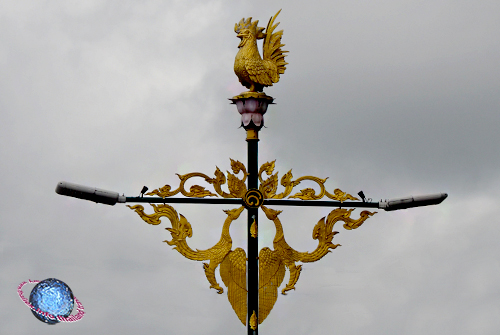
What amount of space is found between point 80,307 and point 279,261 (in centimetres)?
317

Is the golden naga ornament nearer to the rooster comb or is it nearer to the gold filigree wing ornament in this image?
the gold filigree wing ornament

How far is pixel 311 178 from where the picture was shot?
22391mm

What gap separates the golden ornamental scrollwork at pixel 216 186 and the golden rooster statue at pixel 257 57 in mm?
1312

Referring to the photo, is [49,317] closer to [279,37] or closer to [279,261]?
[279,261]

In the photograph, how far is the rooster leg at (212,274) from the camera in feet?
72.7

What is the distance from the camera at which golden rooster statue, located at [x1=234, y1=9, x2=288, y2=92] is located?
2244 cm

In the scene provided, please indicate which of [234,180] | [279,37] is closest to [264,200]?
[234,180]

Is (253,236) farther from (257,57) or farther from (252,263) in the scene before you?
(257,57)

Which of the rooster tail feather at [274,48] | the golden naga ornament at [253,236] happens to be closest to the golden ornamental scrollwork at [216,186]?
the golden naga ornament at [253,236]

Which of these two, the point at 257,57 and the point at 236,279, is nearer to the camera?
the point at 236,279

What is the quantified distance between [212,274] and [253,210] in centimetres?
115

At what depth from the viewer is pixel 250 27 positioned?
22.7m

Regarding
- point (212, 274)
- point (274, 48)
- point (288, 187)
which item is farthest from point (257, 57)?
point (212, 274)

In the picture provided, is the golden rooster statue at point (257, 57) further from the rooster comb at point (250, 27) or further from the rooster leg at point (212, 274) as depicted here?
the rooster leg at point (212, 274)
